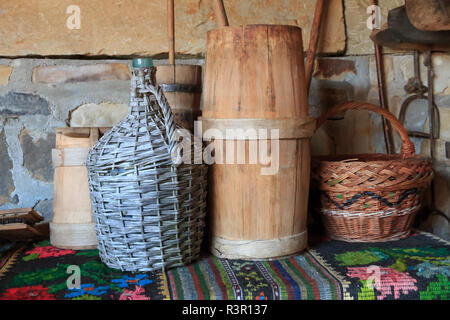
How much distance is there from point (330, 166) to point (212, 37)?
0.49 metres

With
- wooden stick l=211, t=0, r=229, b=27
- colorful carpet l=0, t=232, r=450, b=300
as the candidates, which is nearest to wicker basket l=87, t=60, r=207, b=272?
colorful carpet l=0, t=232, r=450, b=300

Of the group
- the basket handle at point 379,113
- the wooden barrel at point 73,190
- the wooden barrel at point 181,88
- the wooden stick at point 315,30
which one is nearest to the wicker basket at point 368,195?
the basket handle at point 379,113

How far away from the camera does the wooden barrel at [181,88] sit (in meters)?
1.43

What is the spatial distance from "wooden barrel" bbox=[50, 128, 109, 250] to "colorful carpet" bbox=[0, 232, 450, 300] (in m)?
0.05

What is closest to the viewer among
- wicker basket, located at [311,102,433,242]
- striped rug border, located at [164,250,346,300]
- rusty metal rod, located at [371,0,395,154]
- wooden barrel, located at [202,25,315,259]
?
striped rug border, located at [164,250,346,300]

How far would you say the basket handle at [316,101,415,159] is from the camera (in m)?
1.52

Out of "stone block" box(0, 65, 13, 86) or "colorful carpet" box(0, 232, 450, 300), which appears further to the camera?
"stone block" box(0, 65, 13, 86)

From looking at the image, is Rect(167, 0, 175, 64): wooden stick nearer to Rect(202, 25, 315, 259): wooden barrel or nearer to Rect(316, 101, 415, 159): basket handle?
Rect(202, 25, 315, 259): wooden barrel

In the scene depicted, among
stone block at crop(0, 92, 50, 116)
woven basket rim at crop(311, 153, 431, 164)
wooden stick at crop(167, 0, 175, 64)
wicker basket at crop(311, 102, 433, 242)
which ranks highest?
wooden stick at crop(167, 0, 175, 64)

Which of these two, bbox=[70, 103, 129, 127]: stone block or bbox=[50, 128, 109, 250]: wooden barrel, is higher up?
bbox=[70, 103, 129, 127]: stone block

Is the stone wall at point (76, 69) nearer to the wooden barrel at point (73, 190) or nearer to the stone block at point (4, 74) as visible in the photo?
the stone block at point (4, 74)

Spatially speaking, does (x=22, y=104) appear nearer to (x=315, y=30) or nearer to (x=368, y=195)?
(x=315, y=30)

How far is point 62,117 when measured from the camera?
1646 millimetres

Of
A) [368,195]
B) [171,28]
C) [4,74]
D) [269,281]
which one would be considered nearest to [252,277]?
[269,281]
